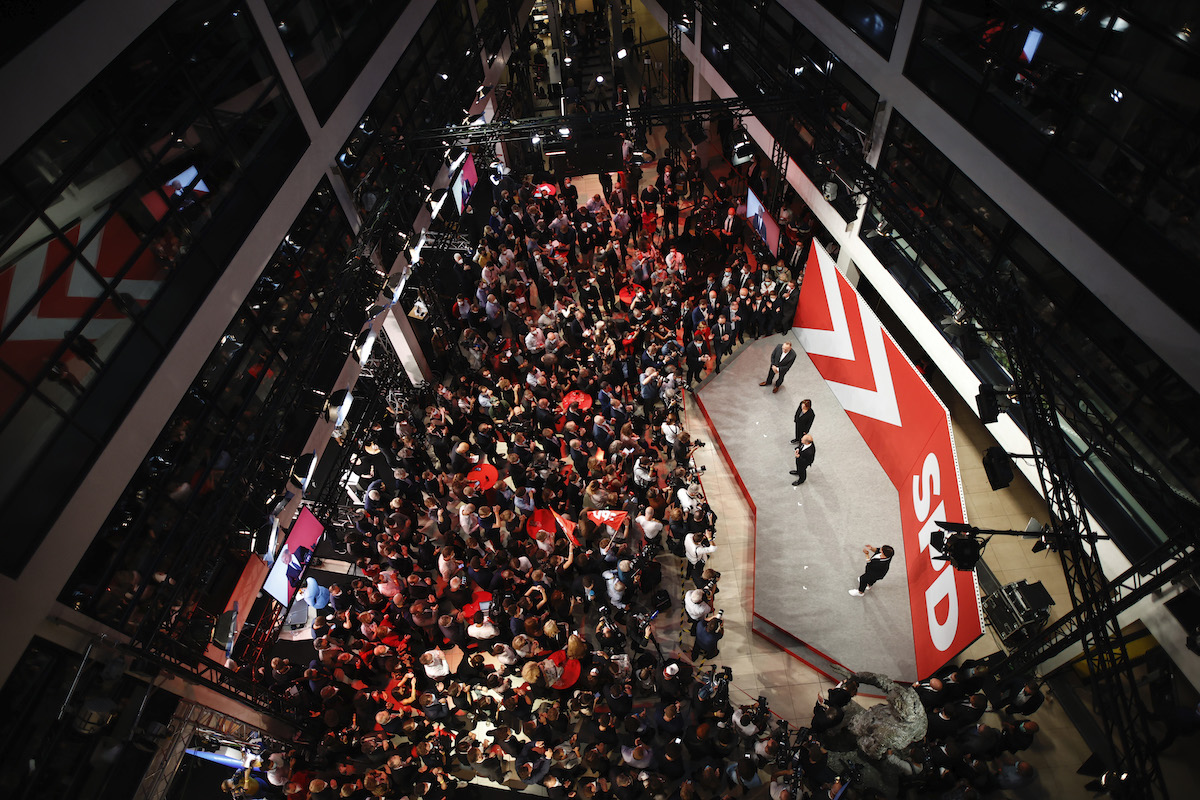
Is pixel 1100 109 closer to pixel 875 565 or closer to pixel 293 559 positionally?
pixel 875 565

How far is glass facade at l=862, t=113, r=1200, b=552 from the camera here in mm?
8828

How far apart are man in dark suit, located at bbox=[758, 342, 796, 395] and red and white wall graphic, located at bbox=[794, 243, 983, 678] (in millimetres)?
954

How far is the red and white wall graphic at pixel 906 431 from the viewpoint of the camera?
10156mm

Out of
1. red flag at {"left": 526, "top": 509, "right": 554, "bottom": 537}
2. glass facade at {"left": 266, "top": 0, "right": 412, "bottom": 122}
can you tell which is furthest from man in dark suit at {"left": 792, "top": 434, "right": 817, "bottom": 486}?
glass facade at {"left": 266, "top": 0, "right": 412, "bottom": 122}

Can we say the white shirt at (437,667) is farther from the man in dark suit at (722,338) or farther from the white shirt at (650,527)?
the man in dark suit at (722,338)

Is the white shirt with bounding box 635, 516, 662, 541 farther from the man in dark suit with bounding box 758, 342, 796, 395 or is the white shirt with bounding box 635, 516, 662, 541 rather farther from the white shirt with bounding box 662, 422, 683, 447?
the man in dark suit with bounding box 758, 342, 796, 395

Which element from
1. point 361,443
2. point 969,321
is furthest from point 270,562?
point 969,321

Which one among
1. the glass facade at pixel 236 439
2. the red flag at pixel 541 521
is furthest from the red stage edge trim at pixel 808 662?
the glass facade at pixel 236 439

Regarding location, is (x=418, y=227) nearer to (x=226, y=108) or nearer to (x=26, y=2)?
(x=226, y=108)

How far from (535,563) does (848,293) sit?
8.02 metres

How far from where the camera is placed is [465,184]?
18.8 metres

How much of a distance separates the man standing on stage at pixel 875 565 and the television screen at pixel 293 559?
8.75 meters

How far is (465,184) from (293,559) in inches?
459

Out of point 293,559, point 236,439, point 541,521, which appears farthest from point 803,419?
point 236,439
